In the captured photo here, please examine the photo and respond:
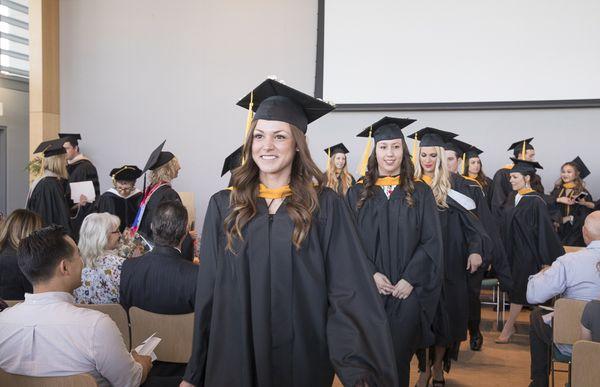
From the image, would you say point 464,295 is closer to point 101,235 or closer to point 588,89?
point 101,235

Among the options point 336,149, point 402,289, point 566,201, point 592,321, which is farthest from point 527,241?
point 592,321

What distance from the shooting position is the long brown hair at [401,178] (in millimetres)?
3775

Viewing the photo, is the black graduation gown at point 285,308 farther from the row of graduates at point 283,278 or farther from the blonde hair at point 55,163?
the blonde hair at point 55,163

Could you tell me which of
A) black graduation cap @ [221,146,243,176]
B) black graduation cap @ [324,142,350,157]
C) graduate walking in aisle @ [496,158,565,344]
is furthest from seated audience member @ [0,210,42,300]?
black graduation cap @ [324,142,350,157]

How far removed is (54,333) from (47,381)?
0.59ft

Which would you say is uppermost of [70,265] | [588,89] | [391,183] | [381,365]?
[588,89]

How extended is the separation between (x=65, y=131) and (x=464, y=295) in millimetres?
7944

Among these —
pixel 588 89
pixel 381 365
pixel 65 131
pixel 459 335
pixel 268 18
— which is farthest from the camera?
pixel 65 131

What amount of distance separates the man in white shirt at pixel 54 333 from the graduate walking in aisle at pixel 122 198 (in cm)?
365

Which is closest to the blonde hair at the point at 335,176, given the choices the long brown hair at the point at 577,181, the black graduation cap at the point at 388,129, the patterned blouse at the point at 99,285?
the long brown hair at the point at 577,181

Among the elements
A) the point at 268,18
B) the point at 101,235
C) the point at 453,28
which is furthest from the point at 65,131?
the point at 101,235

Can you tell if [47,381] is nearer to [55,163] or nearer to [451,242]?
[451,242]

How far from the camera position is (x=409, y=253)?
3.71m

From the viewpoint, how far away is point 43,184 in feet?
20.6
